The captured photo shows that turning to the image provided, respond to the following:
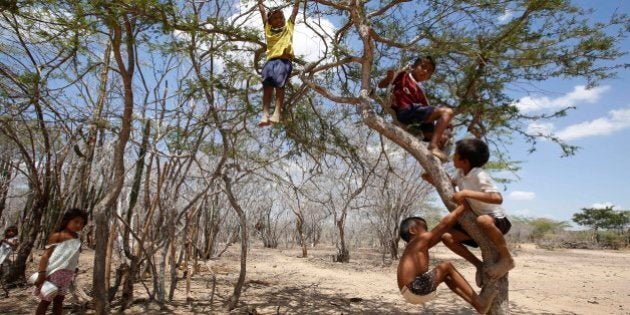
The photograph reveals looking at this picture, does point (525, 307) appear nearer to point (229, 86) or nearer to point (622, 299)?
point (622, 299)

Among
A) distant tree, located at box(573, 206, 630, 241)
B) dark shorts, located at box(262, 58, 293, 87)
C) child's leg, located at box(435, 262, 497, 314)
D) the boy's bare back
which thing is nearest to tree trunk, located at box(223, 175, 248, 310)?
dark shorts, located at box(262, 58, 293, 87)

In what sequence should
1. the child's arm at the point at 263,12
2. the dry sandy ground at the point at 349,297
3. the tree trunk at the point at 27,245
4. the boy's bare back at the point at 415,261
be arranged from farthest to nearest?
the tree trunk at the point at 27,245 < the dry sandy ground at the point at 349,297 < the child's arm at the point at 263,12 < the boy's bare back at the point at 415,261

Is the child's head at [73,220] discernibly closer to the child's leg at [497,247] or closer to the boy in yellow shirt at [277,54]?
the boy in yellow shirt at [277,54]

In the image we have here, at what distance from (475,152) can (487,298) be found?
1052 mm

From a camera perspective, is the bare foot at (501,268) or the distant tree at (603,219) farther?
the distant tree at (603,219)

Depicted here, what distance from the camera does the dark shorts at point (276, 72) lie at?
13.9 feet

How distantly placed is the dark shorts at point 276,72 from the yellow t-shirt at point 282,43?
6cm

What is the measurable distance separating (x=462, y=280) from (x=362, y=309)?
12.2 ft

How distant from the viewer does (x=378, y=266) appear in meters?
14.2

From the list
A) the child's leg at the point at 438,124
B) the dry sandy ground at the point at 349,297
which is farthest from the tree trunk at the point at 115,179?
the child's leg at the point at 438,124

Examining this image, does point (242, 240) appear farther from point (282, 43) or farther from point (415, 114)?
point (415, 114)

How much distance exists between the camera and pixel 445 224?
3.04 m

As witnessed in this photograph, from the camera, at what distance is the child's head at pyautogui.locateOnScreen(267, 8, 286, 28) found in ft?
14.5

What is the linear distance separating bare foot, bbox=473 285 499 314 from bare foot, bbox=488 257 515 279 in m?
0.11
